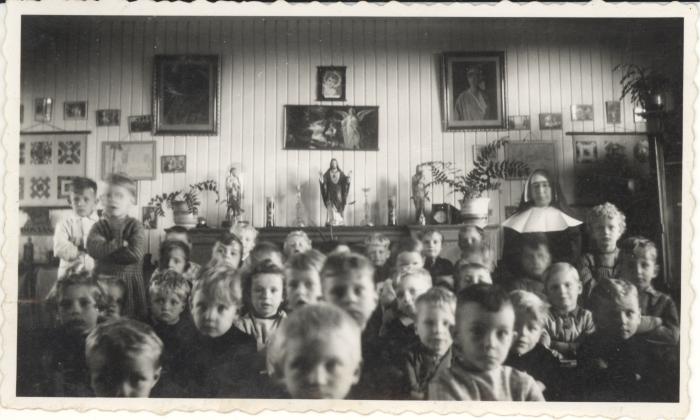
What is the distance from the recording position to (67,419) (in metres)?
2.06

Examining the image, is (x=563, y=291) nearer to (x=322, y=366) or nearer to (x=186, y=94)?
(x=322, y=366)

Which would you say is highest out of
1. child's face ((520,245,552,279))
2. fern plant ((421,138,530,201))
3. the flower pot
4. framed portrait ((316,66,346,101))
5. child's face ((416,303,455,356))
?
framed portrait ((316,66,346,101))

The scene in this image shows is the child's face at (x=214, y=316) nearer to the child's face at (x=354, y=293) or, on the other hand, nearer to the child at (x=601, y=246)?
the child's face at (x=354, y=293)

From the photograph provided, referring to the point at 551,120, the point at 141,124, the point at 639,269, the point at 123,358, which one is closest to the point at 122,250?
Answer: the point at 123,358

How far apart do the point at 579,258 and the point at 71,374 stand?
6.59 ft

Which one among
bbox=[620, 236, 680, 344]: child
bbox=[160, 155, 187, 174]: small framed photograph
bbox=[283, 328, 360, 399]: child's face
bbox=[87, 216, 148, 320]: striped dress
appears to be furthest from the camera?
bbox=[160, 155, 187, 174]: small framed photograph

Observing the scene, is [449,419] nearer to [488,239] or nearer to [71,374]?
[488,239]

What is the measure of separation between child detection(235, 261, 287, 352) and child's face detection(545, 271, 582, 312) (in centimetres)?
104

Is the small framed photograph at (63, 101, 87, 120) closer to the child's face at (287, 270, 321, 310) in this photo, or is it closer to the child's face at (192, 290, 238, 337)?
the child's face at (192, 290, 238, 337)

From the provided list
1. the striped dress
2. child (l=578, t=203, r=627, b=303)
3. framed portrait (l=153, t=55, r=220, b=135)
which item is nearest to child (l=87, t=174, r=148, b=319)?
the striped dress

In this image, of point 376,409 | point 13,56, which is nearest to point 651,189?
point 376,409

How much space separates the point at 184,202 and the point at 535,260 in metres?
1.49

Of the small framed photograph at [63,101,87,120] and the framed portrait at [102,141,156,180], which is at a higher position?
the small framed photograph at [63,101,87,120]

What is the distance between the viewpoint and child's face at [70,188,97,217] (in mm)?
2328
